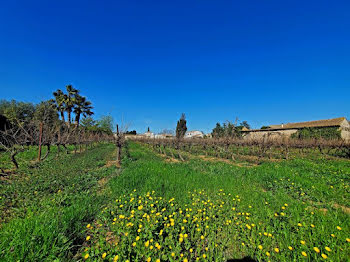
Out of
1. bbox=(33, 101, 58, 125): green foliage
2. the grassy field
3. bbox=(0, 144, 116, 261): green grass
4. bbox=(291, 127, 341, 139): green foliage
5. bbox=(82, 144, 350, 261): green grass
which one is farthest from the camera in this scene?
bbox=(291, 127, 341, 139): green foliage

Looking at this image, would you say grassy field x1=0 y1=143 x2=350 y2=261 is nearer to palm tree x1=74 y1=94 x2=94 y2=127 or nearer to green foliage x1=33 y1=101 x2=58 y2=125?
green foliage x1=33 y1=101 x2=58 y2=125

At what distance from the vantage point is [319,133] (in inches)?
1123

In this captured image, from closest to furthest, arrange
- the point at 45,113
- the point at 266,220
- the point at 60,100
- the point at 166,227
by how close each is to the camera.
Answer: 1. the point at 166,227
2. the point at 266,220
3. the point at 45,113
4. the point at 60,100

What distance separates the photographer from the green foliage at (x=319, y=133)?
88.1ft

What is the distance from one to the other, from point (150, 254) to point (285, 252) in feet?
7.68

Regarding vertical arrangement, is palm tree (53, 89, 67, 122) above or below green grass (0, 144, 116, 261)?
above

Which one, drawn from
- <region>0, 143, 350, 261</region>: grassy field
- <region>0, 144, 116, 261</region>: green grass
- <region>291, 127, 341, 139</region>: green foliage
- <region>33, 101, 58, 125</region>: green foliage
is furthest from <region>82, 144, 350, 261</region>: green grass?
<region>291, 127, 341, 139</region>: green foliage

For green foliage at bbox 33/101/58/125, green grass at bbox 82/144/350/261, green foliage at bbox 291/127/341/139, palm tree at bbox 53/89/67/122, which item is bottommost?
green grass at bbox 82/144/350/261

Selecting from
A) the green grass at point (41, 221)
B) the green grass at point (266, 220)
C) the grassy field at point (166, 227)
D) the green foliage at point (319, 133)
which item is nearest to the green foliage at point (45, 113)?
the green grass at point (41, 221)

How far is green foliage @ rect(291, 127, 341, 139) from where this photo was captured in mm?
26859

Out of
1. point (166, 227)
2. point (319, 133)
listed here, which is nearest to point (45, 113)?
point (166, 227)

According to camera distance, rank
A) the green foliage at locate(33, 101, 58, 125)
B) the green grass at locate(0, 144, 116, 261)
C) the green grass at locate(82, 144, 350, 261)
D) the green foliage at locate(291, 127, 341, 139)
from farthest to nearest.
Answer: the green foliage at locate(291, 127, 341, 139) < the green foliage at locate(33, 101, 58, 125) < the green grass at locate(82, 144, 350, 261) < the green grass at locate(0, 144, 116, 261)

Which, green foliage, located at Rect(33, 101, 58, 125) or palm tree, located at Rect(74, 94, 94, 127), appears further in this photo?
palm tree, located at Rect(74, 94, 94, 127)

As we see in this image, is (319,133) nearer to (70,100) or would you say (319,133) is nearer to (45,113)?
(45,113)
